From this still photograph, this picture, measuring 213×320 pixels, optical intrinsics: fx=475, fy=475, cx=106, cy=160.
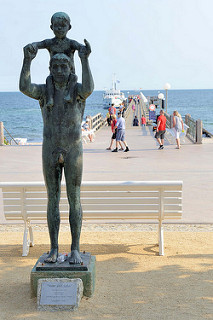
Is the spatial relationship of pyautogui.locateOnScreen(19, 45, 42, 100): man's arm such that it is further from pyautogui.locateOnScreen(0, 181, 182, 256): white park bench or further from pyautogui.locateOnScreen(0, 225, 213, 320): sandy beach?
pyautogui.locateOnScreen(0, 225, 213, 320): sandy beach

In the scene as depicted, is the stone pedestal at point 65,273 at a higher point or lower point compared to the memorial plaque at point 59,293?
higher

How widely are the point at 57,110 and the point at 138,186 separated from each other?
196 centimetres

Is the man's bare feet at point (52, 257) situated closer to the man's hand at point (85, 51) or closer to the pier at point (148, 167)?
the man's hand at point (85, 51)

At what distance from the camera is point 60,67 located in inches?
187

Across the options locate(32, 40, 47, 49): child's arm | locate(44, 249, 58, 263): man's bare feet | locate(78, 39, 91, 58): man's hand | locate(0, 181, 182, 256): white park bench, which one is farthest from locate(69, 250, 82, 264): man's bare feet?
locate(32, 40, 47, 49): child's arm

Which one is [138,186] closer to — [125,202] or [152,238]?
[125,202]

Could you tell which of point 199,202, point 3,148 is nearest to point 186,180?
point 199,202

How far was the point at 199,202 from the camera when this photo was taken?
9.38 meters

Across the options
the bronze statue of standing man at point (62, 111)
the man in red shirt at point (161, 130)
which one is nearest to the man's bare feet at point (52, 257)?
the bronze statue of standing man at point (62, 111)

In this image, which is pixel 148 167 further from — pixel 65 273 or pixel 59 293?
pixel 59 293

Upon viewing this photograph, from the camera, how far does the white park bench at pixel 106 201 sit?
631 cm

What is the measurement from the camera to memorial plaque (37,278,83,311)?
4.72 metres

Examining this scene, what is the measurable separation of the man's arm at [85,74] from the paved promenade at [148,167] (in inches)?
157

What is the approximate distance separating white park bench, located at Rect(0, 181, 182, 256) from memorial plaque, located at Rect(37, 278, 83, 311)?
155cm
